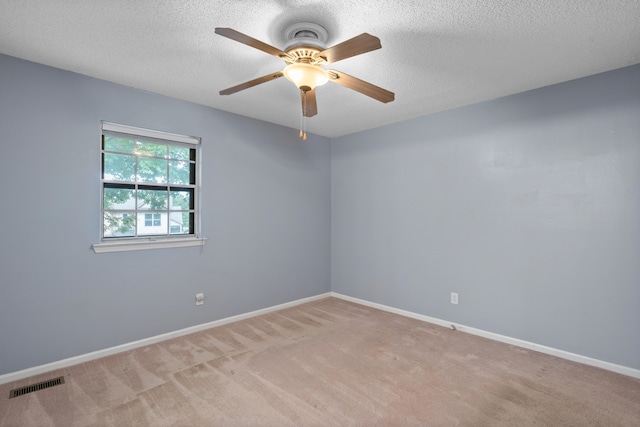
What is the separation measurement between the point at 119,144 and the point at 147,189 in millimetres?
479

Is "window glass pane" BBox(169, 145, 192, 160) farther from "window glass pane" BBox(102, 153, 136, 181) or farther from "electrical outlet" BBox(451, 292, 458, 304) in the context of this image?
"electrical outlet" BBox(451, 292, 458, 304)

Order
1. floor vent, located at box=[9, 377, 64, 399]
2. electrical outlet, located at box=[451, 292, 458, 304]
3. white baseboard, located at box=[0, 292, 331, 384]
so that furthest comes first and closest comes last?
1. electrical outlet, located at box=[451, 292, 458, 304]
2. white baseboard, located at box=[0, 292, 331, 384]
3. floor vent, located at box=[9, 377, 64, 399]

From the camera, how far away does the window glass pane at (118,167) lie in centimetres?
290

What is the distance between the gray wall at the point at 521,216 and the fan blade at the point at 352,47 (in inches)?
84.8

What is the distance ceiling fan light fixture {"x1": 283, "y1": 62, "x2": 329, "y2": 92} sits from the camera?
→ 1.99 m

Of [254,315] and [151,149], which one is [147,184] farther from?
[254,315]

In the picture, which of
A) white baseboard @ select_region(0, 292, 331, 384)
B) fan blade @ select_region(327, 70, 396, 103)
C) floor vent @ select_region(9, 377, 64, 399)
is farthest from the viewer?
white baseboard @ select_region(0, 292, 331, 384)

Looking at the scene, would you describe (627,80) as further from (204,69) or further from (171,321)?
(171,321)

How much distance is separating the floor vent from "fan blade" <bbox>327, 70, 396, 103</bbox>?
9.80 ft

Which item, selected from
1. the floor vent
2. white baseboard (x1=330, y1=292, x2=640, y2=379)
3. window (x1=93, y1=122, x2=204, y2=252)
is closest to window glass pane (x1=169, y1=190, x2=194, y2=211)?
window (x1=93, y1=122, x2=204, y2=252)

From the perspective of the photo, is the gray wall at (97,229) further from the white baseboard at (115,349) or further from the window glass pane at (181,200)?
the window glass pane at (181,200)

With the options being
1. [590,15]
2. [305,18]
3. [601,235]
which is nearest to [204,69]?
[305,18]

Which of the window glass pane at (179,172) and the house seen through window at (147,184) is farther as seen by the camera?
the window glass pane at (179,172)

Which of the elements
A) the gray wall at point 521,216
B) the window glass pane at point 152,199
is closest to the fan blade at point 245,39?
the window glass pane at point 152,199
